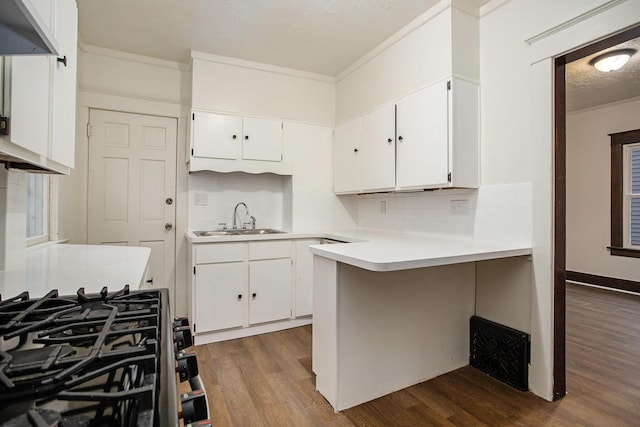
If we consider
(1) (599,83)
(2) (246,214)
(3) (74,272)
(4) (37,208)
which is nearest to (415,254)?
(3) (74,272)

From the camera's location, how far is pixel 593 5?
1799 mm

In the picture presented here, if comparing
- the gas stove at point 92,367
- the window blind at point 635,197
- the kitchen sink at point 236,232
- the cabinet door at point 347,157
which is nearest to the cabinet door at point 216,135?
the kitchen sink at point 236,232

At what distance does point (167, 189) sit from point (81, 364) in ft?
10.2

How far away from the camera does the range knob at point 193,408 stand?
615 mm

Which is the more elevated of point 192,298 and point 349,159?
point 349,159

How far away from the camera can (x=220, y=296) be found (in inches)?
114

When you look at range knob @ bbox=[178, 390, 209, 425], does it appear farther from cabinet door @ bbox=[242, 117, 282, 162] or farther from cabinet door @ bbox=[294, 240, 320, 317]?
→ cabinet door @ bbox=[242, 117, 282, 162]

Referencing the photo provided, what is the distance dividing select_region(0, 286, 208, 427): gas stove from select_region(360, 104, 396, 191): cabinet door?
2.27 metres

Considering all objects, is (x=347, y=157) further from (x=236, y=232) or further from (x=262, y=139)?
(x=236, y=232)

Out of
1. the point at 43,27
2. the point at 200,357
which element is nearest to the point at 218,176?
the point at 200,357

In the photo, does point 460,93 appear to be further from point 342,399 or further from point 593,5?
point 342,399

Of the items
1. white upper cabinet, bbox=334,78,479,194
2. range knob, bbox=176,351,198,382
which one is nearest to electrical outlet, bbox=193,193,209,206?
white upper cabinet, bbox=334,78,479,194

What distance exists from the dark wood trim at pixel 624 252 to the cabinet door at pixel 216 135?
5.07 m

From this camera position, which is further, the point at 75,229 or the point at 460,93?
the point at 75,229
